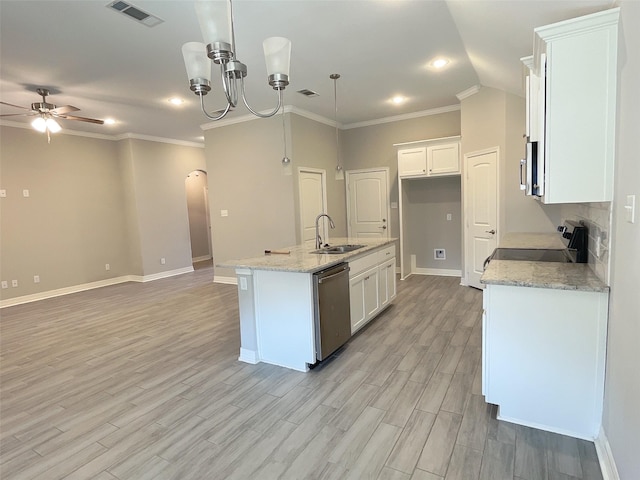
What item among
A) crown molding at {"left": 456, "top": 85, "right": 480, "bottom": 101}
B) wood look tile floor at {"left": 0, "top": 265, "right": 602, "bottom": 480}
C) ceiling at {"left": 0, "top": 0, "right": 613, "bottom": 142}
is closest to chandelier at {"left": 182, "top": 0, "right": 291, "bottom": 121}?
ceiling at {"left": 0, "top": 0, "right": 613, "bottom": 142}

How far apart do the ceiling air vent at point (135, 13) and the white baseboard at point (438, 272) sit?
541 cm

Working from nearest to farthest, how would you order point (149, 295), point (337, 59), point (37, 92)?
point (337, 59) → point (37, 92) → point (149, 295)

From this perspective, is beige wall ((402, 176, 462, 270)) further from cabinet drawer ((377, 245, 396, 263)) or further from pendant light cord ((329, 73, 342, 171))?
cabinet drawer ((377, 245, 396, 263))

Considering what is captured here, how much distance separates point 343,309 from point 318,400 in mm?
918

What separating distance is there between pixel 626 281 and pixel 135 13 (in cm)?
354

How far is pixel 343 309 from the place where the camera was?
3250mm

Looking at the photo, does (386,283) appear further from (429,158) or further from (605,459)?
(605,459)

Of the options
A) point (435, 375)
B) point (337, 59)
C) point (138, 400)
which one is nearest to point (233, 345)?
point (138, 400)

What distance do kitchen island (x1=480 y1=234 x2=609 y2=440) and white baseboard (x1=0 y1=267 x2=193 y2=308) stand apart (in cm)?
684

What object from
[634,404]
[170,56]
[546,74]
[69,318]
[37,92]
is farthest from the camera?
[69,318]

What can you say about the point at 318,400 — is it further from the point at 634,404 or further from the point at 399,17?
the point at 399,17

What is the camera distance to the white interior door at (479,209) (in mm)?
4863

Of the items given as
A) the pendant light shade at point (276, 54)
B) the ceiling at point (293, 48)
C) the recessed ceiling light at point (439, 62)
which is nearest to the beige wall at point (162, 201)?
the ceiling at point (293, 48)

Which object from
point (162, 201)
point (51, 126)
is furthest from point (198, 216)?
point (51, 126)
